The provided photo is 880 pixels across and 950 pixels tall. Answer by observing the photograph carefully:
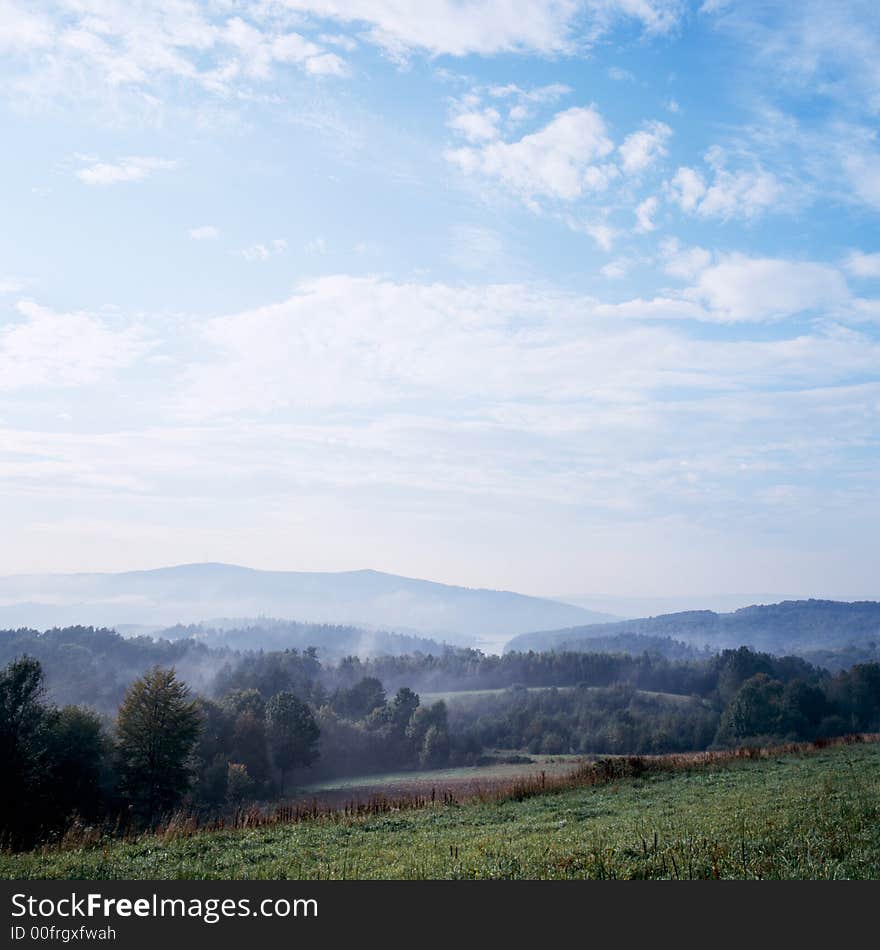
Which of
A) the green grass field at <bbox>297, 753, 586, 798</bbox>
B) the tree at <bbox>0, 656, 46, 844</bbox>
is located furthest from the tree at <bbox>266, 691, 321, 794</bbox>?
the tree at <bbox>0, 656, 46, 844</bbox>

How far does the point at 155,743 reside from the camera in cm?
6112

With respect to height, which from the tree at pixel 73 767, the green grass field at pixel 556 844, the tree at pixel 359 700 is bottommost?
the tree at pixel 359 700

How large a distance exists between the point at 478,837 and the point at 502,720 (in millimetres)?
147723

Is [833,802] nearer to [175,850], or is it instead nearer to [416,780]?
[175,850]

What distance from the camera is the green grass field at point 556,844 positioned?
14.1 metres

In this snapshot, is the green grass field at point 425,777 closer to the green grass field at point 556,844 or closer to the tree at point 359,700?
the tree at point 359,700

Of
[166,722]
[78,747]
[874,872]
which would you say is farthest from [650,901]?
[78,747]

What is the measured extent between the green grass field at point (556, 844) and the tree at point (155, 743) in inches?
1593

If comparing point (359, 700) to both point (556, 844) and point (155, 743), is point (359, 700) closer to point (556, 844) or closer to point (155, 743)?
point (155, 743)

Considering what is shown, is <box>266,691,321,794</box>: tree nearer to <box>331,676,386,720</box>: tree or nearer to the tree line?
the tree line

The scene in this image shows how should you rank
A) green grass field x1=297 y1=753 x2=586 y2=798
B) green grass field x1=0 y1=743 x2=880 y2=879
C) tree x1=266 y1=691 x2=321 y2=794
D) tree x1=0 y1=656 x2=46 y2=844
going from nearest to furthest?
green grass field x1=0 y1=743 x2=880 y2=879 → tree x1=0 y1=656 x2=46 y2=844 → green grass field x1=297 y1=753 x2=586 y2=798 → tree x1=266 y1=691 x2=321 y2=794

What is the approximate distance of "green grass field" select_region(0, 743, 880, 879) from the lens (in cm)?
1409

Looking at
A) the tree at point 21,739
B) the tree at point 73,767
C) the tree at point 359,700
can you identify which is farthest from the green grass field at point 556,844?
the tree at point 359,700

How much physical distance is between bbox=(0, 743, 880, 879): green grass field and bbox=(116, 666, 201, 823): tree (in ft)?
133
